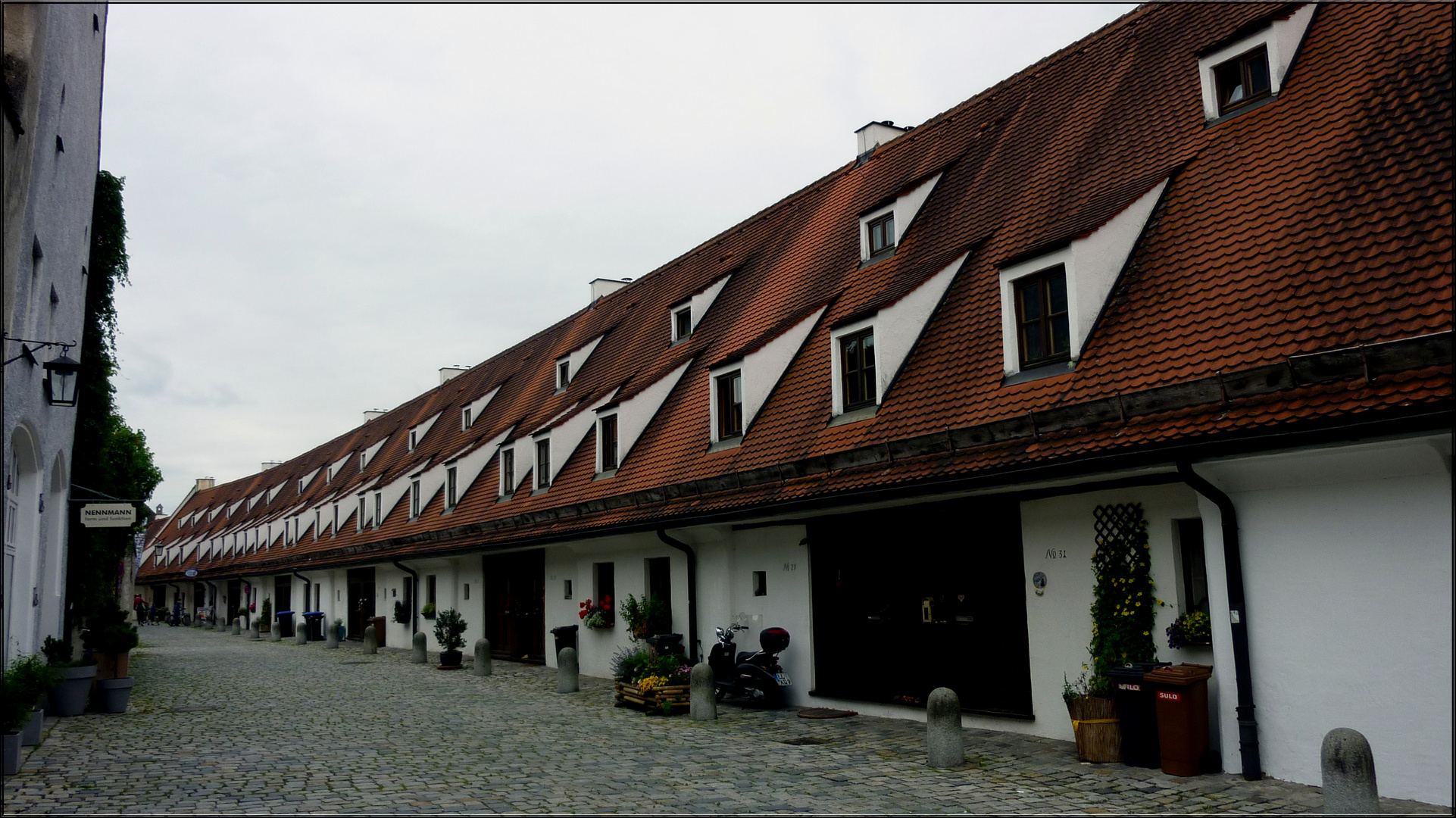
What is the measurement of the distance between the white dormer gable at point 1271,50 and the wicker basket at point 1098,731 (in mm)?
6915

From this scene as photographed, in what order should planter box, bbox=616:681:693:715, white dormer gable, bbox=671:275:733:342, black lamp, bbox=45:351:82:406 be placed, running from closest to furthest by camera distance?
black lamp, bbox=45:351:82:406 < planter box, bbox=616:681:693:715 < white dormer gable, bbox=671:275:733:342

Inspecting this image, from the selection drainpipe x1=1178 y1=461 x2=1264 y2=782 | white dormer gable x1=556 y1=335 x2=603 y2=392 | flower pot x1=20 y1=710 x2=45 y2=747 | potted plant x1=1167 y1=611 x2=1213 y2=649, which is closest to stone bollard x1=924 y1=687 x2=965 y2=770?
potted plant x1=1167 y1=611 x2=1213 y2=649

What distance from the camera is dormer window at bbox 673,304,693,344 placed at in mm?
21641

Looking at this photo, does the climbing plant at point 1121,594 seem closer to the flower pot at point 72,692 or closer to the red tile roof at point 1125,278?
the red tile roof at point 1125,278

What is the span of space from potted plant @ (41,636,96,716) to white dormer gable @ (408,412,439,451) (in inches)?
851

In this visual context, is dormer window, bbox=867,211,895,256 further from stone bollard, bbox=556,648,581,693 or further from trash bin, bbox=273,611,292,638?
trash bin, bbox=273,611,292,638

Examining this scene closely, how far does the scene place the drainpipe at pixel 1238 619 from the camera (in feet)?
28.6

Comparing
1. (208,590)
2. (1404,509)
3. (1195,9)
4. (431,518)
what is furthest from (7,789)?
(208,590)

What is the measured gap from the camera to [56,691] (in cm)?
1442

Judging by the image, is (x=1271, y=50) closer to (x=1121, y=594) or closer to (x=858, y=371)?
(x=858, y=371)

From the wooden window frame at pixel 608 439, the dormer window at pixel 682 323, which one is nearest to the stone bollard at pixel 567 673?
the wooden window frame at pixel 608 439

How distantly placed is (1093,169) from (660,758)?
29.1 ft

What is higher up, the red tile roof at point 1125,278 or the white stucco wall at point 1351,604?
the red tile roof at point 1125,278

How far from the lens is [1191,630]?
9.53m
